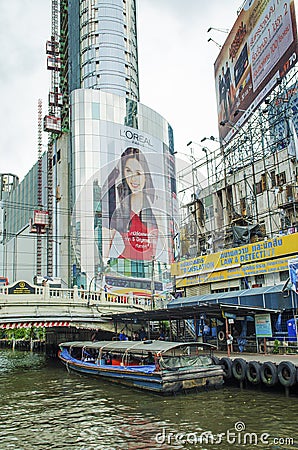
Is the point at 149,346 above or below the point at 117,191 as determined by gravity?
below

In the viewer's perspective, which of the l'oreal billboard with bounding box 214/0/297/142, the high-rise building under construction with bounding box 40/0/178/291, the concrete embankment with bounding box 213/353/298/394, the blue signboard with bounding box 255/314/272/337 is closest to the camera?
the concrete embankment with bounding box 213/353/298/394

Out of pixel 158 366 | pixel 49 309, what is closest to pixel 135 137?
pixel 49 309

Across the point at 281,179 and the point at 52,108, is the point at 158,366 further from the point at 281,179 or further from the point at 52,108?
the point at 52,108

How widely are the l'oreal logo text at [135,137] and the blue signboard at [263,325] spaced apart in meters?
58.0

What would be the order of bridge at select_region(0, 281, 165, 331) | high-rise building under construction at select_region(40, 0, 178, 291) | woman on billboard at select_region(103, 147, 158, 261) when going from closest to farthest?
bridge at select_region(0, 281, 165, 331), high-rise building under construction at select_region(40, 0, 178, 291), woman on billboard at select_region(103, 147, 158, 261)

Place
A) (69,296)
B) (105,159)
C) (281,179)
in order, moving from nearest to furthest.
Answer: (69,296) < (281,179) < (105,159)

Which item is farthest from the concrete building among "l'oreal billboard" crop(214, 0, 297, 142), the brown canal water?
the brown canal water

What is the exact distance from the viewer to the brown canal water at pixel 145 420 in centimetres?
1461

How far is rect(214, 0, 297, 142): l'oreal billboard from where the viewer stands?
34438 millimetres

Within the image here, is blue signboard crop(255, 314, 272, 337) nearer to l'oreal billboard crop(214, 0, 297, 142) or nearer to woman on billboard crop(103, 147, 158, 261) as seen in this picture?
l'oreal billboard crop(214, 0, 297, 142)

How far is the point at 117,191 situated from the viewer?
253ft

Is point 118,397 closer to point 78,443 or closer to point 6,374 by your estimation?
point 78,443

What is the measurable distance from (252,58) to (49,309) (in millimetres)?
27087

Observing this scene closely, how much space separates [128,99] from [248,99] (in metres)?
47.2
